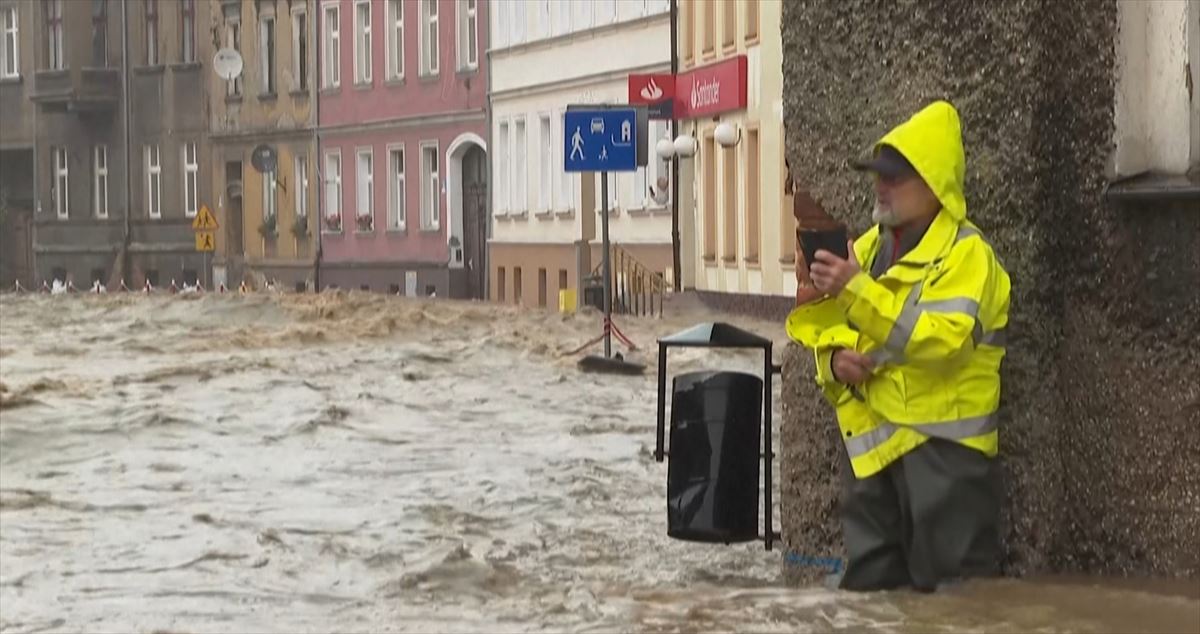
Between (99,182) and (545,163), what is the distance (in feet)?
64.7

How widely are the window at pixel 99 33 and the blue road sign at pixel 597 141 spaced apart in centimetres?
4229

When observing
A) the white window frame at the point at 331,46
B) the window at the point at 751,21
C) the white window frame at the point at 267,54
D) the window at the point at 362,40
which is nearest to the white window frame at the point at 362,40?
the window at the point at 362,40

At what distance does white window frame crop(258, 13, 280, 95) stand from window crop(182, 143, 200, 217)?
287 cm

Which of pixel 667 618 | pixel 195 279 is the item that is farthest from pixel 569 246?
pixel 667 618

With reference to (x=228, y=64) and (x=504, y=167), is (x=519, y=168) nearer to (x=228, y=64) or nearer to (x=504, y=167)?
(x=504, y=167)

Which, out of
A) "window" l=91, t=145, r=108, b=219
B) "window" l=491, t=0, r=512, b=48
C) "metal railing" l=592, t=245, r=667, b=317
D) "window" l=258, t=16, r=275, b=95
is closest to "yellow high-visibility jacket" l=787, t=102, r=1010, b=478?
"metal railing" l=592, t=245, r=667, b=317

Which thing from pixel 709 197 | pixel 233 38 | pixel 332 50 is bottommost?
pixel 709 197

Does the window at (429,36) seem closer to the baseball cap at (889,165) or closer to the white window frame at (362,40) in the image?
the white window frame at (362,40)

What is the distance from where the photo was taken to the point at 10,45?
69.3 m

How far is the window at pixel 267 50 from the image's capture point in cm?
6282

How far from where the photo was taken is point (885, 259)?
7.52m

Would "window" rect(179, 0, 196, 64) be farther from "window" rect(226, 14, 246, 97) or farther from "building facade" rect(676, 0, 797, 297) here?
"building facade" rect(676, 0, 797, 297)

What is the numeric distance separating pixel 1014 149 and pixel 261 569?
5.07 metres

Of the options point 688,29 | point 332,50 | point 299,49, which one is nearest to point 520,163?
point 688,29
